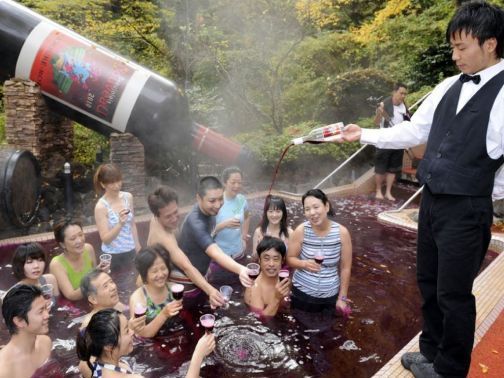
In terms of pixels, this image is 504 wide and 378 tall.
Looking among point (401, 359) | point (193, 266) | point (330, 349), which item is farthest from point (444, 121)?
point (193, 266)

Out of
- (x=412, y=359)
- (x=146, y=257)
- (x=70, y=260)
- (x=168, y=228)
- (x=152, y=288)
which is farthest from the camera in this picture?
(x=70, y=260)

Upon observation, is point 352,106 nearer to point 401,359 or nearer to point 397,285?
point 397,285

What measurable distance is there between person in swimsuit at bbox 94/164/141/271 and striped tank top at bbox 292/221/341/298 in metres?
2.11

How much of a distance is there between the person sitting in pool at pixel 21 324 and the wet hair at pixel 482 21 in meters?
3.32

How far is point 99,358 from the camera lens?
2.69m

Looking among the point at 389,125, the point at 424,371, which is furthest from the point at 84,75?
the point at 424,371

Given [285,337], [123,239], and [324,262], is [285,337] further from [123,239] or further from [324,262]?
[123,239]

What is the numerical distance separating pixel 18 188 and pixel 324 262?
5535 mm

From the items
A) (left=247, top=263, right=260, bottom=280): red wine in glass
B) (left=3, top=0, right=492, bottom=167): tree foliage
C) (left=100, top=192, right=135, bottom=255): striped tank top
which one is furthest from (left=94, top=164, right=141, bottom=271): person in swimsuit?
(left=3, top=0, right=492, bottom=167): tree foliage

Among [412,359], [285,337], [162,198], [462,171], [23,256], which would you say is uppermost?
[462,171]

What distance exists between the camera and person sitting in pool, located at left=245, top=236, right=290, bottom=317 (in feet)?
14.0

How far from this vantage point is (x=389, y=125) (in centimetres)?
934

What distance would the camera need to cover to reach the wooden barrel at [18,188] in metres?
6.99

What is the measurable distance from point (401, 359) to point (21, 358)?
295cm
